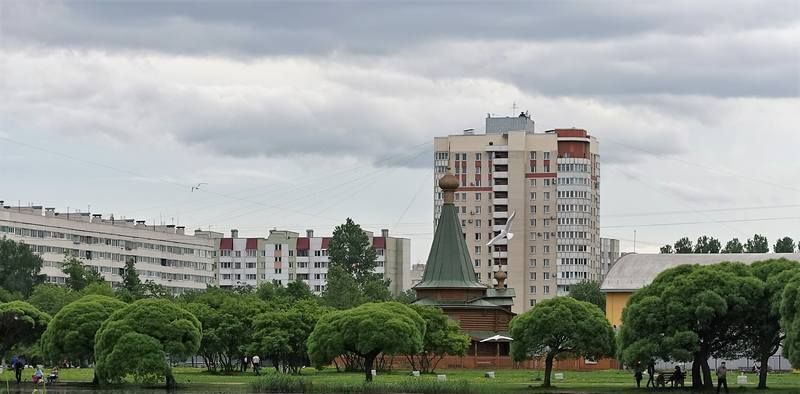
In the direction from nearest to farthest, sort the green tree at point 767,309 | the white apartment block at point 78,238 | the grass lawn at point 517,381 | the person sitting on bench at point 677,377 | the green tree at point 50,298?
the green tree at point 767,309, the grass lawn at point 517,381, the person sitting on bench at point 677,377, the green tree at point 50,298, the white apartment block at point 78,238

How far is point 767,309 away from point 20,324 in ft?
144

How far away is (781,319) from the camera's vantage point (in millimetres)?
69750

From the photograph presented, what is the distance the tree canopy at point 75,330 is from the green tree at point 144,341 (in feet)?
11.7

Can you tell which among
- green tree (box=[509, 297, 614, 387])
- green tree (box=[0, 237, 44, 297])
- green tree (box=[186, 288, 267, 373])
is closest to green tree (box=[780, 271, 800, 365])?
green tree (box=[509, 297, 614, 387])

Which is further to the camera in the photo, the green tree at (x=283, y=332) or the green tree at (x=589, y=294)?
the green tree at (x=589, y=294)

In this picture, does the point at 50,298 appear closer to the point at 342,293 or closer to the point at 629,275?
the point at 342,293

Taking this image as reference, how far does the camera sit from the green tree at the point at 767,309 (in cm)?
7306

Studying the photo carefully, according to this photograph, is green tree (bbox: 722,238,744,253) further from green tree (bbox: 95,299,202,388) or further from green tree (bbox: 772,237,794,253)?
green tree (bbox: 95,299,202,388)

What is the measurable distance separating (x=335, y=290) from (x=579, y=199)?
64.8 meters

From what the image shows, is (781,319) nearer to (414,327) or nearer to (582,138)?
(414,327)

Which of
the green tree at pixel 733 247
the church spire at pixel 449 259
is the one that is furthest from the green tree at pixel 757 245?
the church spire at pixel 449 259

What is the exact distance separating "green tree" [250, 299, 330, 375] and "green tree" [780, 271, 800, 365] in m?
35.7

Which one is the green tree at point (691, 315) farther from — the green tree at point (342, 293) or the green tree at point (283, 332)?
the green tree at point (342, 293)

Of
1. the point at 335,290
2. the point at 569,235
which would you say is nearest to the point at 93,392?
the point at 335,290
